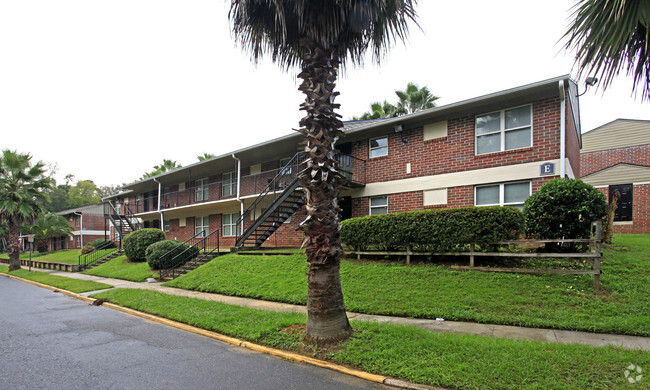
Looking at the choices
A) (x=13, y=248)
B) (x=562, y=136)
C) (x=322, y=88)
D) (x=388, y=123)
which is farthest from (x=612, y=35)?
(x=13, y=248)

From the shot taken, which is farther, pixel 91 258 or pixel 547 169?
pixel 91 258

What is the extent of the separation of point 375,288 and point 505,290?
2.80m

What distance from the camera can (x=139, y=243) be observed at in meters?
18.8

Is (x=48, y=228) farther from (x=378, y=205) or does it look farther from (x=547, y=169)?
(x=547, y=169)

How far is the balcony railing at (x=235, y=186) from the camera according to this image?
15242 millimetres

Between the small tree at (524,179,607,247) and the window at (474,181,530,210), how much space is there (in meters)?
2.43

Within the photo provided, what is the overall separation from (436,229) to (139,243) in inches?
632

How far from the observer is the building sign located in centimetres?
1065

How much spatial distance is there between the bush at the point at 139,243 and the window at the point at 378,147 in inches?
505

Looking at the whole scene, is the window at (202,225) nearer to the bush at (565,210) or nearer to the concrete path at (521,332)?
the concrete path at (521,332)

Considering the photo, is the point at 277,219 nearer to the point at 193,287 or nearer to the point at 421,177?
the point at 193,287

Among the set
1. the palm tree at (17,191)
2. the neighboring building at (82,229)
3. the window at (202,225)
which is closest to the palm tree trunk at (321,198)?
the window at (202,225)

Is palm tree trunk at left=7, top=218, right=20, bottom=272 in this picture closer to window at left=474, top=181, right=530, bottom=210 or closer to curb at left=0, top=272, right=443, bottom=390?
curb at left=0, top=272, right=443, bottom=390

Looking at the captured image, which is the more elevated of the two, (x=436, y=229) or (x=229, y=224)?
(x=436, y=229)
